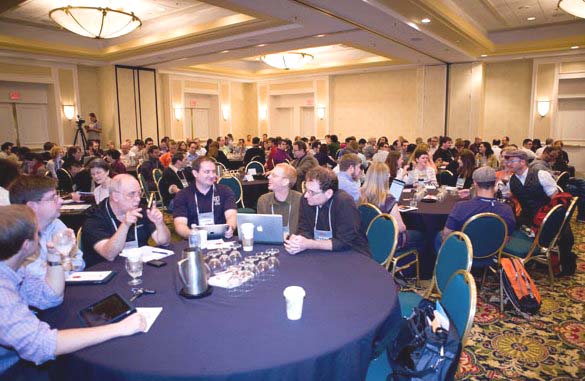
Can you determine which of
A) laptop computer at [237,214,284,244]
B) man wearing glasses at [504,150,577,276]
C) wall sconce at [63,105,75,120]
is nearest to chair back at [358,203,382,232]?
laptop computer at [237,214,284,244]

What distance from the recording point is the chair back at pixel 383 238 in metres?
3.10

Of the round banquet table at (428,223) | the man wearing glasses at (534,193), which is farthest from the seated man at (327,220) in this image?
the man wearing glasses at (534,193)

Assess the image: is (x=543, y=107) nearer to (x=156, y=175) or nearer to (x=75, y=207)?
(x=156, y=175)

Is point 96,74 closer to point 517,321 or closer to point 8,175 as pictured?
point 8,175

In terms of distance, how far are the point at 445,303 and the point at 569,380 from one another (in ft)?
4.39

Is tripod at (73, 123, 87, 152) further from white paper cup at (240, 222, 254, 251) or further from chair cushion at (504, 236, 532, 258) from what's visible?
chair cushion at (504, 236, 532, 258)

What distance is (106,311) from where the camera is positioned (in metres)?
1.80

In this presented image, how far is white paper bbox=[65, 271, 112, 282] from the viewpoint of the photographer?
87.6 inches

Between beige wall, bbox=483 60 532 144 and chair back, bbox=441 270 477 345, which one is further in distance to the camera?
beige wall, bbox=483 60 532 144

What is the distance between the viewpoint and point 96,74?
41.3ft

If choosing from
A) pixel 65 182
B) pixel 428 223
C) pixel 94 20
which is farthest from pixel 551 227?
pixel 94 20

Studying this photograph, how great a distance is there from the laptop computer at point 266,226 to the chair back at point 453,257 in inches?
42.7

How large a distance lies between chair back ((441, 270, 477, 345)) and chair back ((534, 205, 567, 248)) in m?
2.18

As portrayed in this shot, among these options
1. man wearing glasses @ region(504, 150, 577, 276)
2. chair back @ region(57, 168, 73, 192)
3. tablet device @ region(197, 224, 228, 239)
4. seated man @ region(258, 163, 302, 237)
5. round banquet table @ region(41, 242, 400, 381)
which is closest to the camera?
round banquet table @ region(41, 242, 400, 381)
